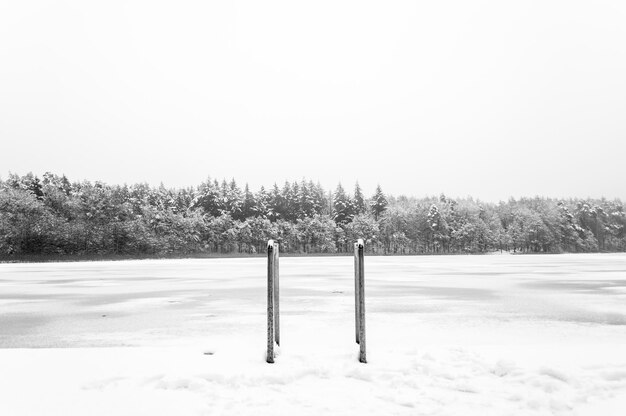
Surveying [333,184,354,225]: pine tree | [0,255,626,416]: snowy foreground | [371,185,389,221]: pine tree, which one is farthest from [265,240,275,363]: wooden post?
[371,185,389,221]: pine tree

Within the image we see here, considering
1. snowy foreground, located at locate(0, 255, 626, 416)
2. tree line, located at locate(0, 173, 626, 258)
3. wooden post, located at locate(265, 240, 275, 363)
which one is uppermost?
tree line, located at locate(0, 173, 626, 258)

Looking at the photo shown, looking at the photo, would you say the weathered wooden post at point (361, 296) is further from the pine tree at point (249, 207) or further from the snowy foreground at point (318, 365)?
the pine tree at point (249, 207)

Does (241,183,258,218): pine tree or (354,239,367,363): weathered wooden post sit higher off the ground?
(241,183,258,218): pine tree

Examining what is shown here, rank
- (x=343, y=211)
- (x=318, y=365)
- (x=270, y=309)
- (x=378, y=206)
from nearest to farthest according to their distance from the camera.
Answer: (x=318, y=365), (x=270, y=309), (x=343, y=211), (x=378, y=206)

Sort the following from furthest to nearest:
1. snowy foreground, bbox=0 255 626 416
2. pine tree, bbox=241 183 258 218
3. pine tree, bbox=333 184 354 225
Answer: pine tree, bbox=333 184 354 225
pine tree, bbox=241 183 258 218
snowy foreground, bbox=0 255 626 416

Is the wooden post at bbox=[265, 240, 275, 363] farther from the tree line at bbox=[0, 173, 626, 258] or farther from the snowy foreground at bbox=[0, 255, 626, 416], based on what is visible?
the tree line at bbox=[0, 173, 626, 258]

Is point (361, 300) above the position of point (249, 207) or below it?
below

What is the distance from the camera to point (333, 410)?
4.40m

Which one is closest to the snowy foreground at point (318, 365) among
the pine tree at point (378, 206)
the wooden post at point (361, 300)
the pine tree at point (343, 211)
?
the wooden post at point (361, 300)

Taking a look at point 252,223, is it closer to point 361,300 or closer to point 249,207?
point 249,207

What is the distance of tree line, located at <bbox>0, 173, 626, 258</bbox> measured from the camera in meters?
67.5

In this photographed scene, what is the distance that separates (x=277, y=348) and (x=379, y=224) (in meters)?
104

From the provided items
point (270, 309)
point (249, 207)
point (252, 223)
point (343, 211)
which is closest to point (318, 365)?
point (270, 309)

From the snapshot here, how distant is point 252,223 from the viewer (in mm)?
99125
